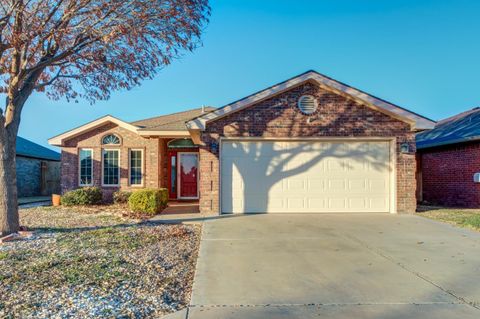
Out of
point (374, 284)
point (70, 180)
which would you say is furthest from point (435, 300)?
point (70, 180)

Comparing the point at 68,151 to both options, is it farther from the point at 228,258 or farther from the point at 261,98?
the point at 228,258

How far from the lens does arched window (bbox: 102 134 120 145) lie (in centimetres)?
1445

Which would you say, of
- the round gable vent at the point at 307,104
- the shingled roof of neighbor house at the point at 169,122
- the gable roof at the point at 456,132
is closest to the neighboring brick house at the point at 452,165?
the gable roof at the point at 456,132

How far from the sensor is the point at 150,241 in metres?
6.57

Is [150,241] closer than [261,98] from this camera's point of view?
Yes

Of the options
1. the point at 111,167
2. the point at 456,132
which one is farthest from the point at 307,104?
the point at 111,167

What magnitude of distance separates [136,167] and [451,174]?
1313cm

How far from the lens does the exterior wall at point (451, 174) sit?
11.9 metres

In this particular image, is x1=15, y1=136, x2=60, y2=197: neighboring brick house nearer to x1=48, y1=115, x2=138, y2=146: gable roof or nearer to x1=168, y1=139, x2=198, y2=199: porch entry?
x1=48, y1=115, x2=138, y2=146: gable roof

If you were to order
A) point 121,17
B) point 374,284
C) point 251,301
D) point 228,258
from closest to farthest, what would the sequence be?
point 251,301 < point 374,284 < point 228,258 < point 121,17

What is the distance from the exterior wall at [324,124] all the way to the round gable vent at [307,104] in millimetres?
124

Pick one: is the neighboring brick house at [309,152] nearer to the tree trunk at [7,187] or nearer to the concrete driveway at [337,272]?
the concrete driveway at [337,272]

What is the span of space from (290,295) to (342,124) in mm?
7141

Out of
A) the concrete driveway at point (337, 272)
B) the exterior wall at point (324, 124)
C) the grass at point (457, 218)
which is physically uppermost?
the exterior wall at point (324, 124)
